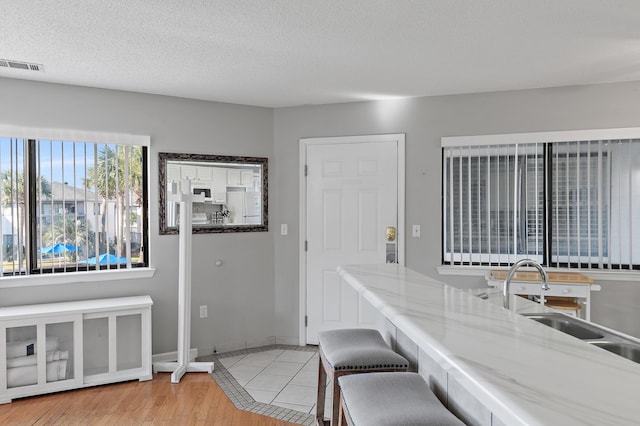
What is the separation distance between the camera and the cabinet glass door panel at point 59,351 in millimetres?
3318

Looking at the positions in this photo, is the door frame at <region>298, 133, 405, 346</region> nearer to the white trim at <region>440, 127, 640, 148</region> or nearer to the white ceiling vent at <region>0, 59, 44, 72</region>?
the white trim at <region>440, 127, 640, 148</region>

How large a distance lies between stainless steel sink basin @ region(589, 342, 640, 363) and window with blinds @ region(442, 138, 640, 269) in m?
2.08

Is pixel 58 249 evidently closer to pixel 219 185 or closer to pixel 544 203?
pixel 219 185

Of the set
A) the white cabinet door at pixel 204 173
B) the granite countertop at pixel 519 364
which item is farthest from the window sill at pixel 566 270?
the granite countertop at pixel 519 364

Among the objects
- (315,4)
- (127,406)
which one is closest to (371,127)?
(315,4)

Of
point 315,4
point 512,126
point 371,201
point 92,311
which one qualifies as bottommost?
point 92,311

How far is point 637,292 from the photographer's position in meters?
3.61

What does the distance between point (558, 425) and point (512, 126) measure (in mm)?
3517

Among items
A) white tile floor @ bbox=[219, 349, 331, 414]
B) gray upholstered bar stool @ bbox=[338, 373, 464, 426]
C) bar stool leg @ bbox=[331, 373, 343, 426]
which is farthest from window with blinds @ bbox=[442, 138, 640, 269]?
gray upholstered bar stool @ bbox=[338, 373, 464, 426]

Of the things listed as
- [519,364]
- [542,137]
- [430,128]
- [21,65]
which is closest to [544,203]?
[542,137]

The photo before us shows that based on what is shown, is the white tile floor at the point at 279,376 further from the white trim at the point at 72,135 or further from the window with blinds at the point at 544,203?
the white trim at the point at 72,135

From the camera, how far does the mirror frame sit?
13.0ft

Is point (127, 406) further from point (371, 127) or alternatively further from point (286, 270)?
point (371, 127)

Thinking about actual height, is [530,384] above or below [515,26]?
below
